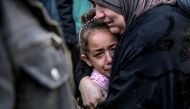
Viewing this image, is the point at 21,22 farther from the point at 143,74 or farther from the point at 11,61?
the point at 143,74

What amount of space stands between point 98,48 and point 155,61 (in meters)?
0.63

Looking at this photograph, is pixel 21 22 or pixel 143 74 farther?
pixel 143 74

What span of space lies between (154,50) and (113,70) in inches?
13.2

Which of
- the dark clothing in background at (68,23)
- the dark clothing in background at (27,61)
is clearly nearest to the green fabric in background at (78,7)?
the dark clothing in background at (68,23)

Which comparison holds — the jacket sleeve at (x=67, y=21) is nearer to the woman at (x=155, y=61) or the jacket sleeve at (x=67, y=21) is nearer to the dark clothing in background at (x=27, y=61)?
the woman at (x=155, y=61)

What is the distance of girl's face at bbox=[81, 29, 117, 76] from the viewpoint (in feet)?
10.8

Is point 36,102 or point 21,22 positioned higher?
point 21,22

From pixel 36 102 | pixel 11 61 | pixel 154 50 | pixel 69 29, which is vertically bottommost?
pixel 69 29

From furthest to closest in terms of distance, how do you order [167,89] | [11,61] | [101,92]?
[101,92] → [167,89] → [11,61]

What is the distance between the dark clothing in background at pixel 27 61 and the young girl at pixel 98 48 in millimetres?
1907

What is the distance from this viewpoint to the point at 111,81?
301 cm

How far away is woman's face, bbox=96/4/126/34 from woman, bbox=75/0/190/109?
0.69ft

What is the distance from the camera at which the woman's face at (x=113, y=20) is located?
3150 millimetres

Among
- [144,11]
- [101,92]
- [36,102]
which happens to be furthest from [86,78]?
[36,102]
